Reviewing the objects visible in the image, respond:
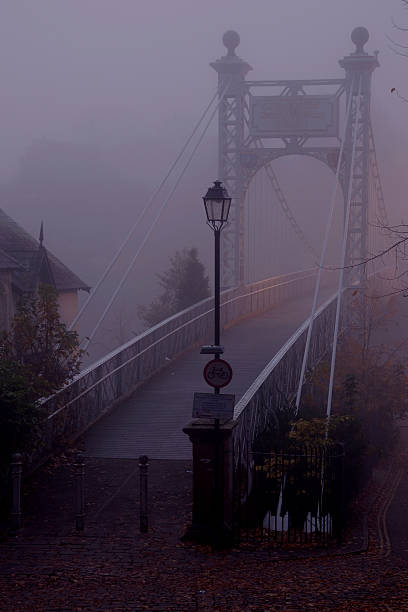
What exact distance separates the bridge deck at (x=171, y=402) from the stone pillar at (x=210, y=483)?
337cm

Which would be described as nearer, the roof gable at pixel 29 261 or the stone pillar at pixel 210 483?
the stone pillar at pixel 210 483

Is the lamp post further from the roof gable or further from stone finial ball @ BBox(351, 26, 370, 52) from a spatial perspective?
stone finial ball @ BBox(351, 26, 370, 52)

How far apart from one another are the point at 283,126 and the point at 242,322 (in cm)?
689

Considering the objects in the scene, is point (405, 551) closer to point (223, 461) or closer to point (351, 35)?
point (223, 461)

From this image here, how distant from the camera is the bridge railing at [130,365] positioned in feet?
46.3

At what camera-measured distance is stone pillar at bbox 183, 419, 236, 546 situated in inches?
390

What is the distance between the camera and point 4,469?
10.8 m

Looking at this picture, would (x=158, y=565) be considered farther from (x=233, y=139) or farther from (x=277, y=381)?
(x=233, y=139)

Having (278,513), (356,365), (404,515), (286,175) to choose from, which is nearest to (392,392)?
(356,365)

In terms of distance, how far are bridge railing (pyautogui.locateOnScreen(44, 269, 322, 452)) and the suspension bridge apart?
0.11ft

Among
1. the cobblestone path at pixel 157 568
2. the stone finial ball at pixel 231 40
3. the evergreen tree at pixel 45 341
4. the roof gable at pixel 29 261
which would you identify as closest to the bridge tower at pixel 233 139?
the stone finial ball at pixel 231 40

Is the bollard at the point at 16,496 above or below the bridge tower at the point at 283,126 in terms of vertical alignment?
below

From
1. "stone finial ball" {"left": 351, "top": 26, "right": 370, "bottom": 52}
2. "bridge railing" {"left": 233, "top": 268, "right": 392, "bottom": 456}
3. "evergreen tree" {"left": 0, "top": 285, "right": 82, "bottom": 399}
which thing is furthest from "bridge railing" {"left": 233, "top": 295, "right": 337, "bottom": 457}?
"stone finial ball" {"left": 351, "top": 26, "right": 370, "bottom": 52}

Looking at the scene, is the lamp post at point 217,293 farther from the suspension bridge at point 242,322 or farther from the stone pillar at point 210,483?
the suspension bridge at point 242,322
